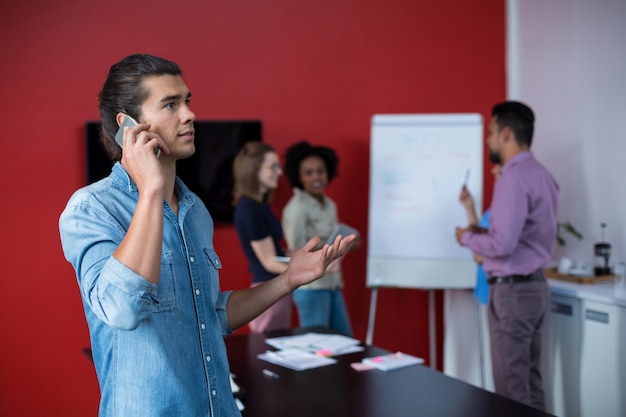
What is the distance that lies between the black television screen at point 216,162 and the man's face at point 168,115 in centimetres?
257

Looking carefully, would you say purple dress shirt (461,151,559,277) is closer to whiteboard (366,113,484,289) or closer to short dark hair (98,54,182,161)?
whiteboard (366,113,484,289)

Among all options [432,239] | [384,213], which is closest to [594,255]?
[432,239]

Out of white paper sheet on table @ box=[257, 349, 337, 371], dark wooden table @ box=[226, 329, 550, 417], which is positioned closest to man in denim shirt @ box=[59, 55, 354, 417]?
dark wooden table @ box=[226, 329, 550, 417]

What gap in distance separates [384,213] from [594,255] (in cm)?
134

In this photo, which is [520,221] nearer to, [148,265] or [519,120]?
[519,120]

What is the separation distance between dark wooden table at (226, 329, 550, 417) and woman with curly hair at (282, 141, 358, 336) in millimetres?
1260

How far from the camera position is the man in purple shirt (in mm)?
3379

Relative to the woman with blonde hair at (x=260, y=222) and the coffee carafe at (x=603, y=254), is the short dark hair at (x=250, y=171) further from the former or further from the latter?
the coffee carafe at (x=603, y=254)

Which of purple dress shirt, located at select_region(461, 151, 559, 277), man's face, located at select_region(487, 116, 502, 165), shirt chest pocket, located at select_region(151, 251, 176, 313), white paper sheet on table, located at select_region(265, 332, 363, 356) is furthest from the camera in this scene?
man's face, located at select_region(487, 116, 502, 165)

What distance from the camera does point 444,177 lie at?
4.39 m

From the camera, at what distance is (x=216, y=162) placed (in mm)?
4234

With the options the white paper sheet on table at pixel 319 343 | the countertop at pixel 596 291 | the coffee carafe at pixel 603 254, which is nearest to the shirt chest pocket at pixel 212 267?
the white paper sheet on table at pixel 319 343

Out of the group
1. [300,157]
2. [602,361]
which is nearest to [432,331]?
[602,361]

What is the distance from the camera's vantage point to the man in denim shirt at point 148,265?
1.30 meters
